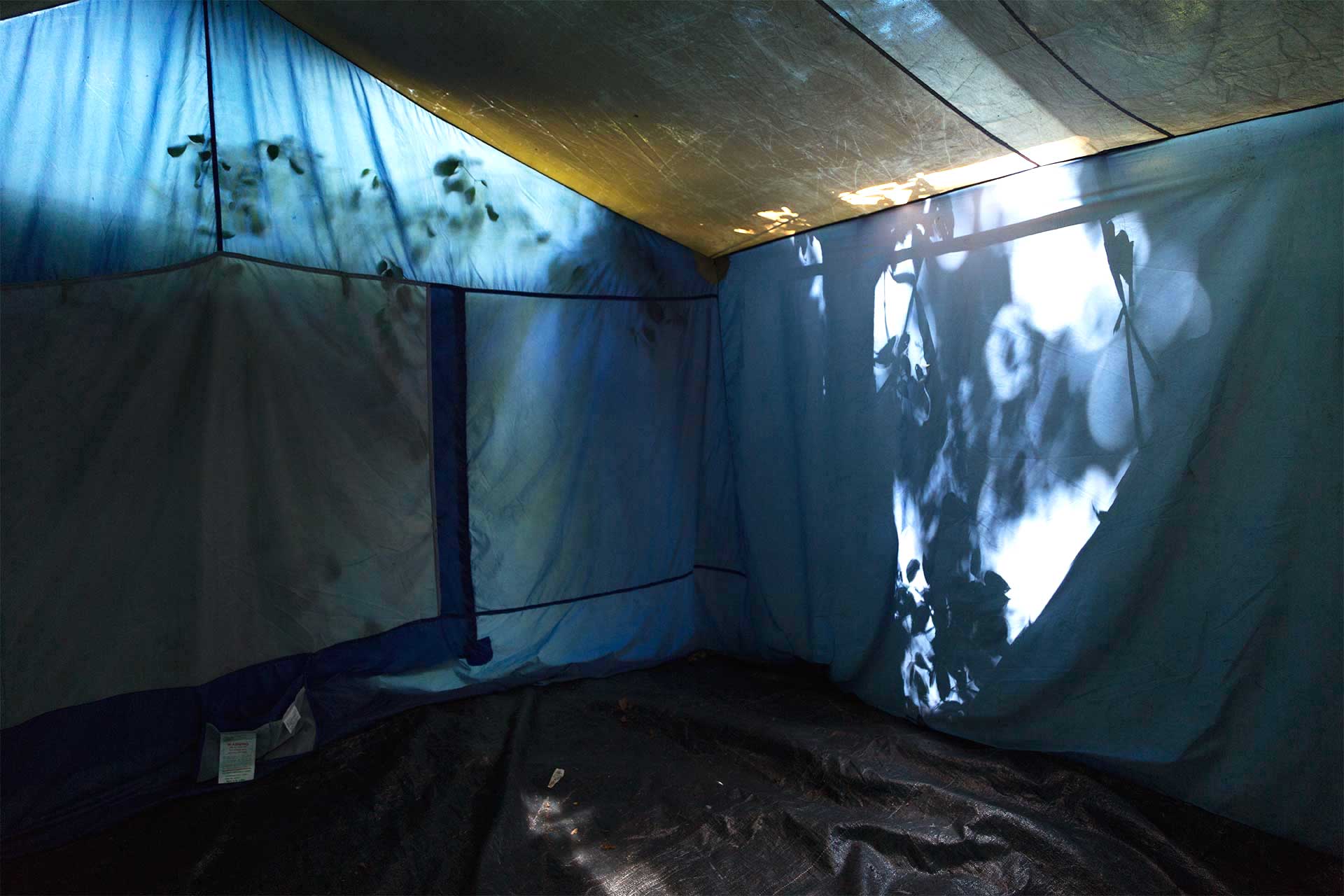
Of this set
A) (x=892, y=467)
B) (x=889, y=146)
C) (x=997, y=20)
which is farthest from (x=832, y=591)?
(x=997, y=20)

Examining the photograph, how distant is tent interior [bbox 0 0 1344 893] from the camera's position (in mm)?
2119

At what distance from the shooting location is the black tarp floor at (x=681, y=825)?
6.97ft

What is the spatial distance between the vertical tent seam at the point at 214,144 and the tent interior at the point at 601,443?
2 cm

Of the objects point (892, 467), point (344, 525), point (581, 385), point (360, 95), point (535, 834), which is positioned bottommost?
point (535, 834)

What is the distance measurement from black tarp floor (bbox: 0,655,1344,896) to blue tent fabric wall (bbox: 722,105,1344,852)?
18 centimetres

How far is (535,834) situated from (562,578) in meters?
1.23

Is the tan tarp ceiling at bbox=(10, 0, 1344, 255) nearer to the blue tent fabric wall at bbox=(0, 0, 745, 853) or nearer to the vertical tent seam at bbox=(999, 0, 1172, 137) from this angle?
the vertical tent seam at bbox=(999, 0, 1172, 137)

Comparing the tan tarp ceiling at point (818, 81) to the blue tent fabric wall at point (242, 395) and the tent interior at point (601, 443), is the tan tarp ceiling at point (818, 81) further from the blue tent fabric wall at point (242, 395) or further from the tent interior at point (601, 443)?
the blue tent fabric wall at point (242, 395)

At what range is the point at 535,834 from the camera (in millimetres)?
2371

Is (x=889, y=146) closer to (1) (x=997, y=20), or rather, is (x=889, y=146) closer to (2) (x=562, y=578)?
(1) (x=997, y=20)

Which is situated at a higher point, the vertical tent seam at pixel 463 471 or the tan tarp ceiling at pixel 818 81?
the tan tarp ceiling at pixel 818 81

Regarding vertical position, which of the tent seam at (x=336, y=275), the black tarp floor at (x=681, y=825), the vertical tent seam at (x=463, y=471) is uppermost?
the tent seam at (x=336, y=275)

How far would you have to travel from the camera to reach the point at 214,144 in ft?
8.59

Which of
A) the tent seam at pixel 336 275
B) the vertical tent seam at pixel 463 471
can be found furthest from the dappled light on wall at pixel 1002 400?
the vertical tent seam at pixel 463 471
